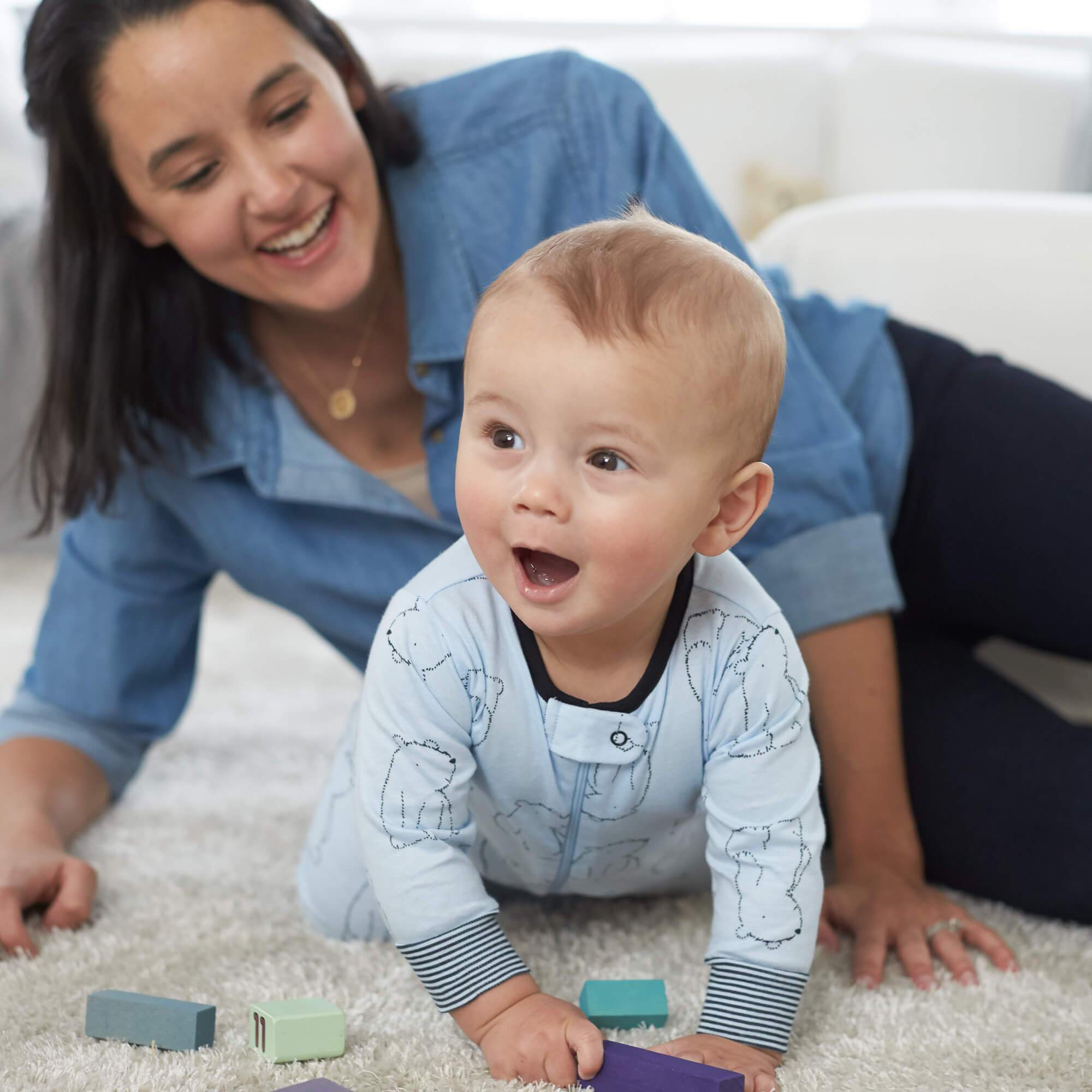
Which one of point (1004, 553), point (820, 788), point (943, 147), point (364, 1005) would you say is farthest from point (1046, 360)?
point (364, 1005)

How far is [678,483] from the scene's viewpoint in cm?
71

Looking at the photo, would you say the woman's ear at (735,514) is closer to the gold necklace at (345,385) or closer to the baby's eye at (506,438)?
the baby's eye at (506,438)

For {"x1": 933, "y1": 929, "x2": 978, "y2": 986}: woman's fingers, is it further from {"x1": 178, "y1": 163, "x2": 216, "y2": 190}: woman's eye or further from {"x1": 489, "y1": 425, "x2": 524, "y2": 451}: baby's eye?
{"x1": 178, "y1": 163, "x2": 216, "y2": 190}: woman's eye

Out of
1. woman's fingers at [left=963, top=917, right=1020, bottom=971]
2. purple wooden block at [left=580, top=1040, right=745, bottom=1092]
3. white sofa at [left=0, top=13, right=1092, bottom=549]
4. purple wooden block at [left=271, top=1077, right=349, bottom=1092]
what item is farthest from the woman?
white sofa at [left=0, top=13, right=1092, bottom=549]

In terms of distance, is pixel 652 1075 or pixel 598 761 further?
pixel 598 761

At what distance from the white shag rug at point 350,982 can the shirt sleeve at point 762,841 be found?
0.17ft

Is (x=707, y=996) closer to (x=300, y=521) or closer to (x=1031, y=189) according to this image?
(x=300, y=521)

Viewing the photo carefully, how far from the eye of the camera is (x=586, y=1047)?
0.74 m

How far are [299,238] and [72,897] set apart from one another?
0.59 meters

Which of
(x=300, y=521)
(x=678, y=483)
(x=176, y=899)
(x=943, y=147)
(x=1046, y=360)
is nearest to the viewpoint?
(x=678, y=483)

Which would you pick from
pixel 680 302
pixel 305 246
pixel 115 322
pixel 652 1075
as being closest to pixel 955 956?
pixel 652 1075

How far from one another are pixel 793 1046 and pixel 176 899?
1.78 feet

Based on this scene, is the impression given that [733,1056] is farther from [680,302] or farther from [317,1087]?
[680,302]

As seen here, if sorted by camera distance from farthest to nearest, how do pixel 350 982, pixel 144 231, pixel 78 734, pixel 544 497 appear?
pixel 78 734
pixel 144 231
pixel 350 982
pixel 544 497
